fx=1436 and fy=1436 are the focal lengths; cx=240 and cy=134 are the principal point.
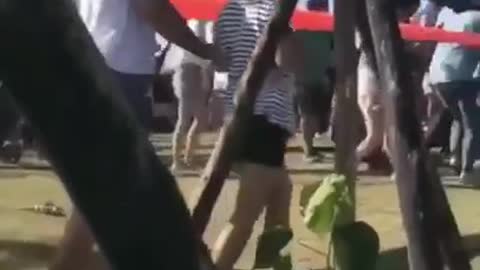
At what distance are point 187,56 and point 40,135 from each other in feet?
32.5

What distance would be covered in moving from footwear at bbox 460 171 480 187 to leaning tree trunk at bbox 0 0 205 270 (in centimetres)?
1017

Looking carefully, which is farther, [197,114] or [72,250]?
[197,114]

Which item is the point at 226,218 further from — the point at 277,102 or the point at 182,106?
the point at 182,106

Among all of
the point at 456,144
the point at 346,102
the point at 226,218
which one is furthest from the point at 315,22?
the point at 346,102

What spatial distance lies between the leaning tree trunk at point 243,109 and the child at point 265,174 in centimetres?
199

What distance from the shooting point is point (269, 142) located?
249 inches

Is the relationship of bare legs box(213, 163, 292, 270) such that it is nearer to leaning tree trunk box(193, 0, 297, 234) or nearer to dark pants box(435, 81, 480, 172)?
leaning tree trunk box(193, 0, 297, 234)

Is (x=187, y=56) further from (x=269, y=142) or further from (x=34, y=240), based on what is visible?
(x=269, y=142)

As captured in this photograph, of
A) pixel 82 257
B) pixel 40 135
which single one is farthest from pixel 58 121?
pixel 82 257

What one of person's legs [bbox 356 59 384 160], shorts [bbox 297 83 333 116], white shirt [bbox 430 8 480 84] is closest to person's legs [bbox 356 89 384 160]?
person's legs [bbox 356 59 384 160]

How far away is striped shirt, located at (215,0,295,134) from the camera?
6.30 m

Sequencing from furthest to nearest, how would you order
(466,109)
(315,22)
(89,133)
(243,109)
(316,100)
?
(316,100) < (466,109) < (315,22) < (243,109) < (89,133)

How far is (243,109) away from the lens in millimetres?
4113

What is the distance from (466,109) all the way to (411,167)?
28.7 feet
